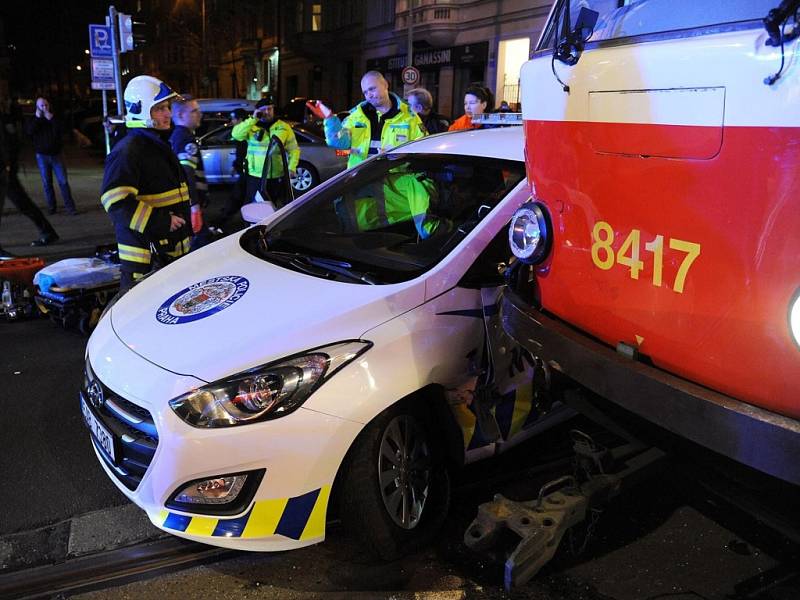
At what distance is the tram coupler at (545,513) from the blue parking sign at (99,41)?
405 inches

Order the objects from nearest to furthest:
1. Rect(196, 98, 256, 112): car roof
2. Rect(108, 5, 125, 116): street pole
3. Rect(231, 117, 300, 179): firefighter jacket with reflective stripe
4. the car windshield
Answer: the car windshield < Rect(231, 117, 300, 179): firefighter jacket with reflective stripe < Rect(108, 5, 125, 116): street pole < Rect(196, 98, 256, 112): car roof

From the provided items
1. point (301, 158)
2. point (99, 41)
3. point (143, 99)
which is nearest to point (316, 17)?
point (301, 158)

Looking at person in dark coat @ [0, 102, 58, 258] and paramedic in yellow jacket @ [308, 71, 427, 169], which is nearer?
paramedic in yellow jacket @ [308, 71, 427, 169]

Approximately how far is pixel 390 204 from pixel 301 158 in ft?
30.1


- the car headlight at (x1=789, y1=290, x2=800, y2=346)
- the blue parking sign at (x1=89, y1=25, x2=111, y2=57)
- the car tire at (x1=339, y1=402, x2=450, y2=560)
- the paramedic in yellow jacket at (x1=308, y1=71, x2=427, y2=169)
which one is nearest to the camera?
the car headlight at (x1=789, y1=290, x2=800, y2=346)

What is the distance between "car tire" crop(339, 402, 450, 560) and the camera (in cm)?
245

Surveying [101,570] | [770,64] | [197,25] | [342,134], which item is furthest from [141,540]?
[197,25]

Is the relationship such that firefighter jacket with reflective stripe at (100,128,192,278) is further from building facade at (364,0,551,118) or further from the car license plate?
building facade at (364,0,551,118)

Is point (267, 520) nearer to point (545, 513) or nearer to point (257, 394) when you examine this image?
point (257, 394)

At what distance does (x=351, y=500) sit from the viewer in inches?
97.1

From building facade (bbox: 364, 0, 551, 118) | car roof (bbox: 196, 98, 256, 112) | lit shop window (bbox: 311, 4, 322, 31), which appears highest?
lit shop window (bbox: 311, 4, 322, 31)

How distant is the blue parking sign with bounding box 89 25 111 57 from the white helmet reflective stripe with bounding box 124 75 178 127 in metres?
7.14

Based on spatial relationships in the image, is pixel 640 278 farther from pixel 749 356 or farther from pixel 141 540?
pixel 141 540

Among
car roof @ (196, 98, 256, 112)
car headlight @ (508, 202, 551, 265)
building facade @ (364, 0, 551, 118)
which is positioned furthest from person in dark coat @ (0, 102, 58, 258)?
building facade @ (364, 0, 551, 118)
